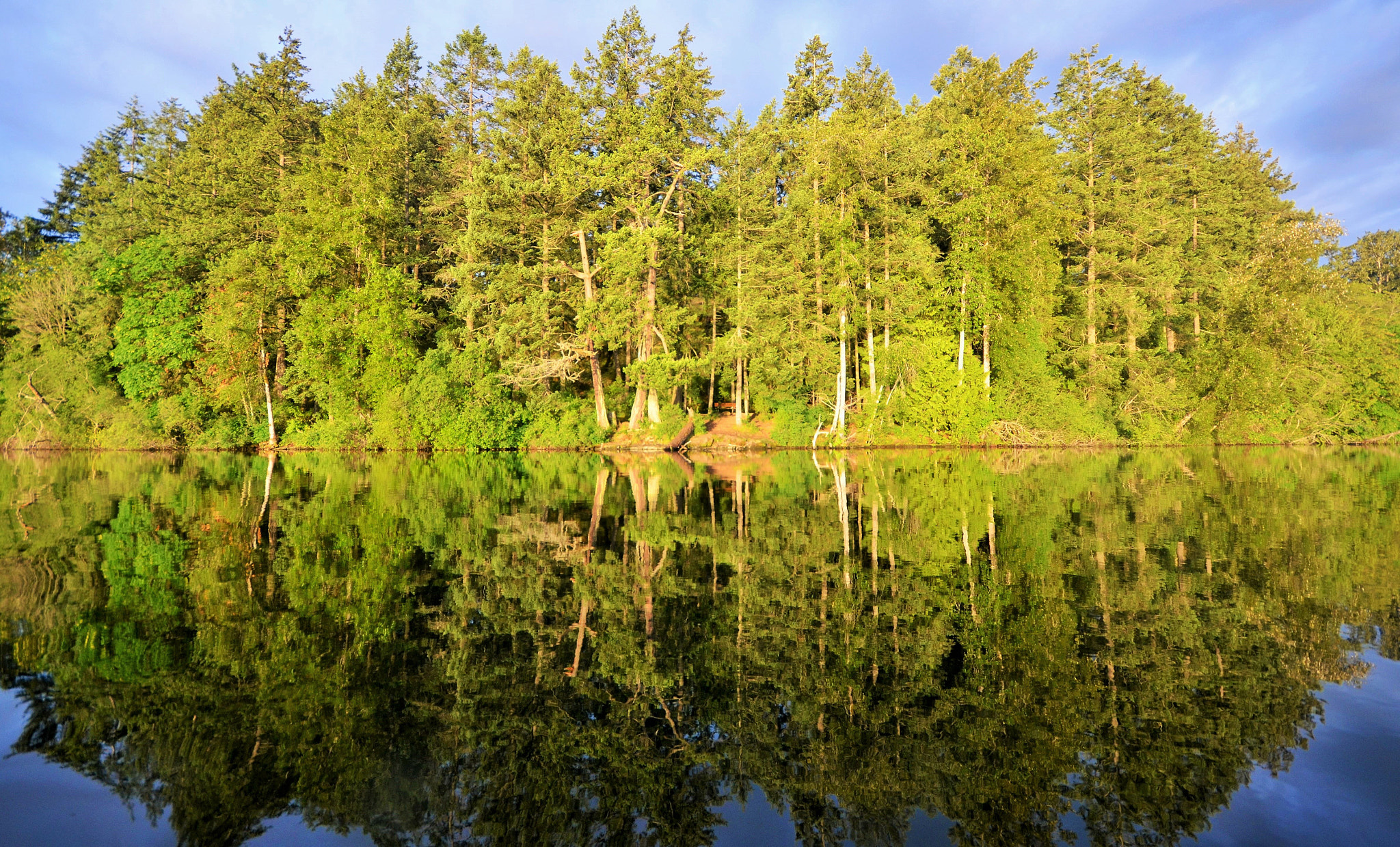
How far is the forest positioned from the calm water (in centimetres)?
2576

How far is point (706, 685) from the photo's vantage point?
612 cm

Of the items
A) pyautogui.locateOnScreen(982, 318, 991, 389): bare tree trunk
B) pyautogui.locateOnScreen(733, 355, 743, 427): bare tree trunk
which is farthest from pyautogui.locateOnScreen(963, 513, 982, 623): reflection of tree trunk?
pyautogui.locateOnScreen(733, 355, 743, 427): bare tree trunk

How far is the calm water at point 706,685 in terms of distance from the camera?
430 cm

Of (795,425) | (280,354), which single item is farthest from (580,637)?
(280,354)

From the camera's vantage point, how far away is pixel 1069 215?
1572 inches

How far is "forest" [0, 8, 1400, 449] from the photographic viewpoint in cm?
3709

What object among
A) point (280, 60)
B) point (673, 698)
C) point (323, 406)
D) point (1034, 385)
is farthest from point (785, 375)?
point (280, 60)

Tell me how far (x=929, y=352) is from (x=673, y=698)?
115ft

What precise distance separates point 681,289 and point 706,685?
3724cm

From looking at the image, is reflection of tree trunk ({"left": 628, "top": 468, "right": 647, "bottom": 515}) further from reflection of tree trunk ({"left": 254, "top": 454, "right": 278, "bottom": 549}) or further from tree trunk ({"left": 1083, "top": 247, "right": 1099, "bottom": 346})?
tree trunk ({"left": 1083, "top": 247, "right": 1099, "bottom": 346})

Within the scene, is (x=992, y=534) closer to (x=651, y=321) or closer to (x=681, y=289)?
(x=651, y=321)

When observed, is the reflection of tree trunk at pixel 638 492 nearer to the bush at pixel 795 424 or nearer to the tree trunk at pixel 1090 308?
the bush at pixel 795 424

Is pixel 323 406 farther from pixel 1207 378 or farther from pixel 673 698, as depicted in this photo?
pixel 1207 378

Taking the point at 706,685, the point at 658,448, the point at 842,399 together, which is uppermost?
the point at 842,399
